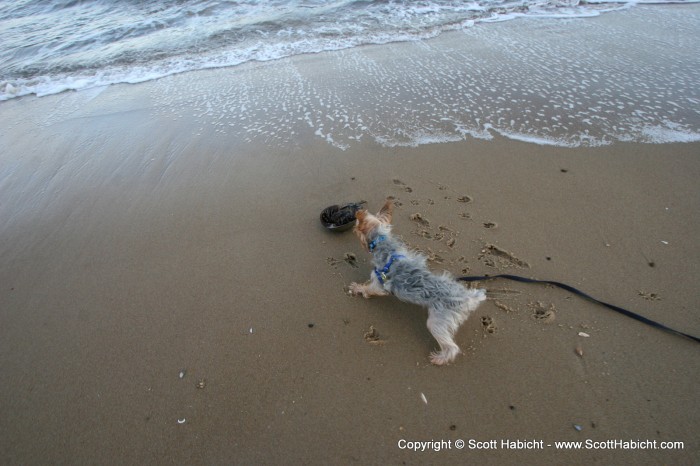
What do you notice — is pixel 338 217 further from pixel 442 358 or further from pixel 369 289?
pixel 442 358

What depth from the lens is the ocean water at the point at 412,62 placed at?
19.9 ft

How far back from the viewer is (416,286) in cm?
320

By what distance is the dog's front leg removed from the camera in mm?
3534

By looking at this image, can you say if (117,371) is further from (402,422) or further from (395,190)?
(395,190)

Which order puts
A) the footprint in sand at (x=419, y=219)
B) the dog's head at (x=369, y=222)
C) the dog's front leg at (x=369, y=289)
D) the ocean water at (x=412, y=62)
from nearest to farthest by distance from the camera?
the dog's front leg at (x=369, y=289) < the dog's head at (x=369, y=222) < the footprint in sand at (x=419, y=219) < the ocean water at (x=412, y=62)

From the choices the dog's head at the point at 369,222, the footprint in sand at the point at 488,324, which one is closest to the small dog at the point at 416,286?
the dog's head at the point at 369,222

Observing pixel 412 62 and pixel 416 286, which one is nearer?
pixel 416 286

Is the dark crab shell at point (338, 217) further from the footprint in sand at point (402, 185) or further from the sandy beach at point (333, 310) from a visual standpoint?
the footprint in sand at point (402, 185)

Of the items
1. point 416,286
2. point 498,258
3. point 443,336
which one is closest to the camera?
point 443,336

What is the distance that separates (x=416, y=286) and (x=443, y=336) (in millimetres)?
512

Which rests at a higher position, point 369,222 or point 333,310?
point 369,222

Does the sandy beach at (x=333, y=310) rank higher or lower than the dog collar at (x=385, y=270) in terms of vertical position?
lower

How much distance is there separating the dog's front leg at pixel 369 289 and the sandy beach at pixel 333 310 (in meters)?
0.11

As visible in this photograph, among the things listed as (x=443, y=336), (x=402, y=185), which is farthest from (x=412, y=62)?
(x=443, y=336)
